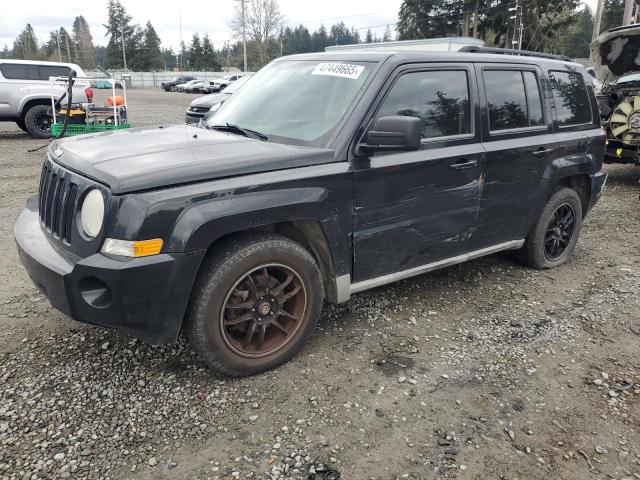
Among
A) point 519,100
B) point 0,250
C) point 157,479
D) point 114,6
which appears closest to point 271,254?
point 157,479

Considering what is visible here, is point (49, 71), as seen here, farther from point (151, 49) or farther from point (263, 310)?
point (151, 49)

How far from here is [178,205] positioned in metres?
2.57

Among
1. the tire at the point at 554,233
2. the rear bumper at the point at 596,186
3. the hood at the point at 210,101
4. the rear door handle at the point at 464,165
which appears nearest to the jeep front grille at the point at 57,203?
the rear door handle at the point at 464,165

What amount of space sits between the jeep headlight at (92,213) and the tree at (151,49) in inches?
3370

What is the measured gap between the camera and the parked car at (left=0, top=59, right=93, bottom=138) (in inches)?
496

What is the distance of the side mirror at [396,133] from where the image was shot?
9.88ft

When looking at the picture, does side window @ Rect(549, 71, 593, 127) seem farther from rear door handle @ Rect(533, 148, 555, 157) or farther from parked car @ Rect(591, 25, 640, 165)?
parked car @ Rect(591, 25, 640, 165)

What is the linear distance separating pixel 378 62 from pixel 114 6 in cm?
9597

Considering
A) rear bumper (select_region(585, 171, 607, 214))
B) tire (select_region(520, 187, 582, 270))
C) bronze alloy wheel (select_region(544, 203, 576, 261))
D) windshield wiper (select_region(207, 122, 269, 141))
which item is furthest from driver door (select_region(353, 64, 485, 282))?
rear bumper (select_region(585, 171, 607, 214))

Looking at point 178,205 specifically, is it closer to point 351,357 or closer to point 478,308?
point 351,357

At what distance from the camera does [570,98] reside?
4629mm

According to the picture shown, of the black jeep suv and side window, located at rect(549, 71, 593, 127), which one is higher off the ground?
side window, located at rect(549, 71, 593, 127)

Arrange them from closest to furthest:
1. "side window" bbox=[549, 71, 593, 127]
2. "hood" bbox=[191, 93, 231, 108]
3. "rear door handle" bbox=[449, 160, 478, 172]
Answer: "rear door handle" bbox=[449, 160, 478, 172] → "side window" bbox=[549, 71, 593, 127] → "hood" bbox=[191, 93, 231, 108]

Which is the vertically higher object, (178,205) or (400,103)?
(400,103)
